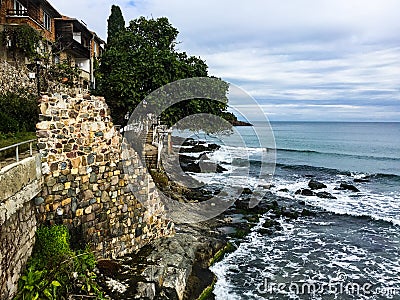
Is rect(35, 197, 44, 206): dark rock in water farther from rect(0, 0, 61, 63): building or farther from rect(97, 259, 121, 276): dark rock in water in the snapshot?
rect(0, 0, 61, 63): building

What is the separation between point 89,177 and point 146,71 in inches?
470

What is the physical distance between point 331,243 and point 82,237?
11.2 meters

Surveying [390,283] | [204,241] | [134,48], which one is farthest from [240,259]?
[134,48]

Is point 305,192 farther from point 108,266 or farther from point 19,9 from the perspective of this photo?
point 19,9

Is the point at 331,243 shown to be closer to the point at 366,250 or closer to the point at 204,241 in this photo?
the point at 366,250

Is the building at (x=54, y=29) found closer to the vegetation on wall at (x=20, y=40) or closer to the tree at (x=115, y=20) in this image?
the vegetation on wall at (x=20, y=40)

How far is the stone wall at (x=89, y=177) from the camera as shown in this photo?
800cm

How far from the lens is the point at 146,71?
19.8 meters

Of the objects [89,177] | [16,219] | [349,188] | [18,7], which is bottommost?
[349,188]

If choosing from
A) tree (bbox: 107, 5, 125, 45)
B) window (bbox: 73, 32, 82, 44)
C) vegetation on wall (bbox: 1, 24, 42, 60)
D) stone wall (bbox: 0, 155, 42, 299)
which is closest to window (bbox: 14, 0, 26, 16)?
vegetation on wall (bbox: 1, 24, 42, 60)

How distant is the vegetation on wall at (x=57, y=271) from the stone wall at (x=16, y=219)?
20 centimetres

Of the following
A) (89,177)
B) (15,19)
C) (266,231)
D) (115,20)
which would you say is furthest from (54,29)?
(89,177)

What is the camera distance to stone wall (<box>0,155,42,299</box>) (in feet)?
19.7

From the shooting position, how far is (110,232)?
30.7ft
